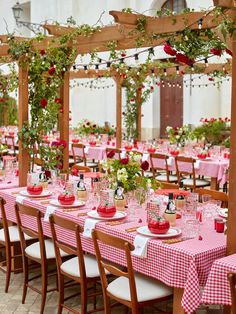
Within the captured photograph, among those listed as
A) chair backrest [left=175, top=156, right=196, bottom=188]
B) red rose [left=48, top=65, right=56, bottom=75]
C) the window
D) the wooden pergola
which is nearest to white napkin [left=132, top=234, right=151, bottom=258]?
the wooden pergola

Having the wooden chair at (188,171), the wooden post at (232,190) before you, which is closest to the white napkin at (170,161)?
the wooden chair at (188,171)

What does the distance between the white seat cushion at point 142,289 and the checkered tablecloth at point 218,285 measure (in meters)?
0.43

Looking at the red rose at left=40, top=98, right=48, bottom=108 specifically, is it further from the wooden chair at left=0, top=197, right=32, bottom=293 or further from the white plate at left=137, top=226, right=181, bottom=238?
the white plate at left=137, top=226, right=181, bottom=238

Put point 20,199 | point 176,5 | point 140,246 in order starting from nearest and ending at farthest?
point 140,246, point 20,199, point 176,5

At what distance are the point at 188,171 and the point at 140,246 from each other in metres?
5.10

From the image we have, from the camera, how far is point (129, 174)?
17.8 ft

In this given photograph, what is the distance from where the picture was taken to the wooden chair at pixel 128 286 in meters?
3.80

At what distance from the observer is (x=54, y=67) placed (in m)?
6.96

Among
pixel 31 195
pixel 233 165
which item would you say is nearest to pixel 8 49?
pixel 31 195

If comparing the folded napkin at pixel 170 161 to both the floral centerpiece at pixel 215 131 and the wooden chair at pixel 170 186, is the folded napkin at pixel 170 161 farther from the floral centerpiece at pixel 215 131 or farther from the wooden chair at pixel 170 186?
the floral centerpiece at pixel 215 131

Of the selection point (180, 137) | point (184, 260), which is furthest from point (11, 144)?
point (184, 260)

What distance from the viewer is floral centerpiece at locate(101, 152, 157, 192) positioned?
5.38 m

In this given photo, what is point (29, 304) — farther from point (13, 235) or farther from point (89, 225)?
point (89, 225)

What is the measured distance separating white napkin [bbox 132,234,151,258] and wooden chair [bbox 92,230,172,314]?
21cm
